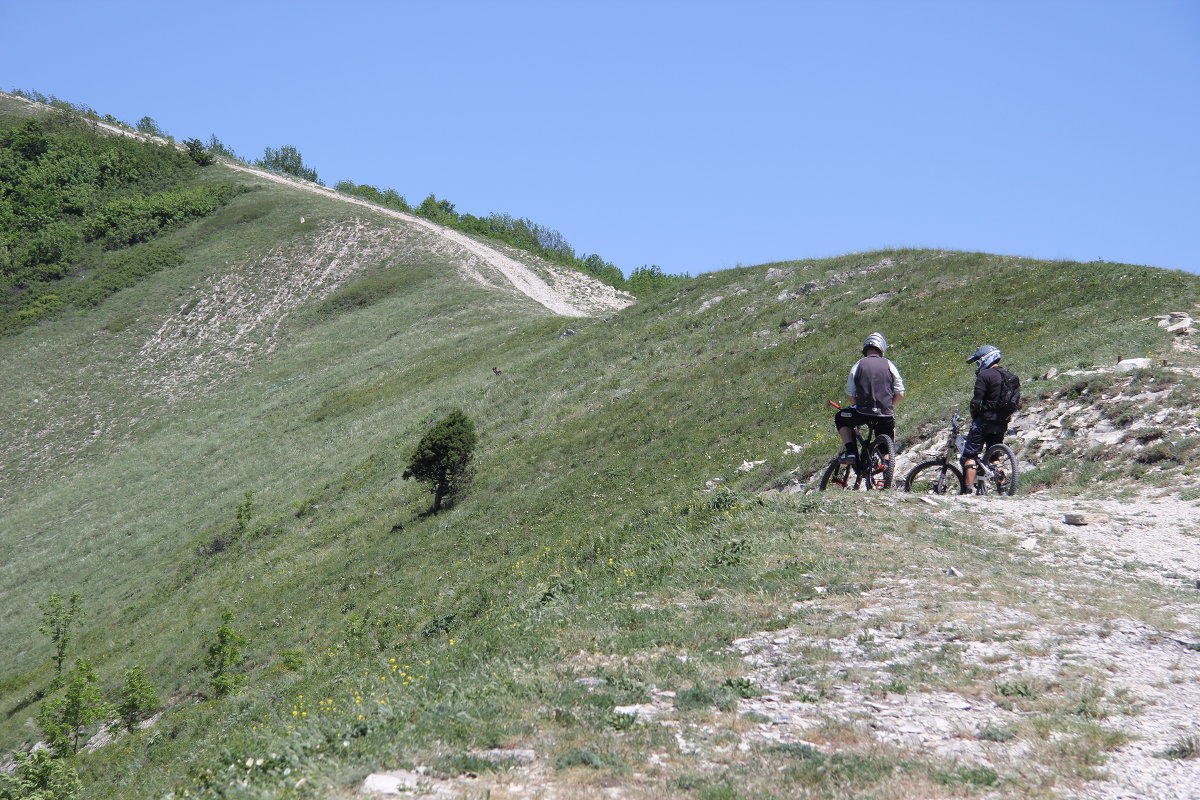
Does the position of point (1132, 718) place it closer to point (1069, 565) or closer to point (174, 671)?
point (1069, 565)

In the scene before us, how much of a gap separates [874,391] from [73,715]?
65.4ft

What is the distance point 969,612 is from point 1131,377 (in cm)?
1122

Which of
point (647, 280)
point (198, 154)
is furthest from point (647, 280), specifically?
point (198, 154)

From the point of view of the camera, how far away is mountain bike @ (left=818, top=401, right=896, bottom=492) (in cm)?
1468

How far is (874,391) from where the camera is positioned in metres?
14.4

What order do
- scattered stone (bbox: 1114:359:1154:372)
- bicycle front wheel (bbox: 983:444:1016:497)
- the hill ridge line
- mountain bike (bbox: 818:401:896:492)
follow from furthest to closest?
1. the hill ridge line
2. scattered stone (bbox: 1114:359:1154:372)
3. bicycle front wheel (bbox: 983:444:1016:497)
4. mountain bike (bbox: 818:401:896:492)

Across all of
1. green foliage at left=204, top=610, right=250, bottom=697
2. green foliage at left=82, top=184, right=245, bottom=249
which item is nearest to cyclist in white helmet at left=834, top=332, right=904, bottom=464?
green foliage at left=204, top=610, right=250, bottom=697

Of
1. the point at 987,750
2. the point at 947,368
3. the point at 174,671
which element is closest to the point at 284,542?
the point at 174,671

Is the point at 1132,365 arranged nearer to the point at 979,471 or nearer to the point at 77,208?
the point at 979,471

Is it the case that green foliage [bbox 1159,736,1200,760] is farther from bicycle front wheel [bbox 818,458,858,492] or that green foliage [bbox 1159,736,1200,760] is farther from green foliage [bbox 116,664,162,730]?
green foliage [bbox 116,664,162,730]

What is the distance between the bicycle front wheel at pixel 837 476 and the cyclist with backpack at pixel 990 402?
206cm

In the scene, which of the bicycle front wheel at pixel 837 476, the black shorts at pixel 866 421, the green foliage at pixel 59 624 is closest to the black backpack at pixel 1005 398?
the black shorts at pixel 866 421

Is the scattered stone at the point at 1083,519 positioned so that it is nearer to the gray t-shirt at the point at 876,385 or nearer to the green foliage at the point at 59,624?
the gray t-shirt at the point at 876,385

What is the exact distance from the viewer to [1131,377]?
17578 mm
